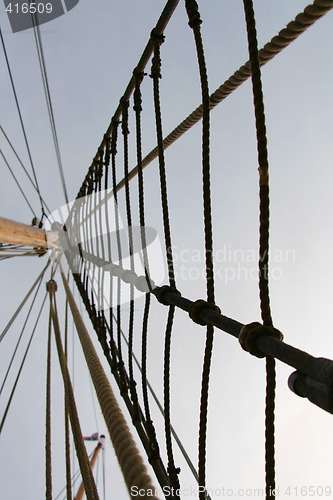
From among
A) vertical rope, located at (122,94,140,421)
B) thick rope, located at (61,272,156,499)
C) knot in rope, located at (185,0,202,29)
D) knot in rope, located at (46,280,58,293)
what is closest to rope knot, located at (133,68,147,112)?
vertical rope, located at (122,94,140,421)

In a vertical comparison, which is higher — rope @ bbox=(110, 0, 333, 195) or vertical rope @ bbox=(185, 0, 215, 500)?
rope @ bbox=(110, 0, 333, 195)

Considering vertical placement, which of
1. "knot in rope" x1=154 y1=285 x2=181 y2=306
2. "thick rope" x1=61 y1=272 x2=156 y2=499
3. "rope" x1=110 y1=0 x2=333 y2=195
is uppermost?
"rope" x1=110 y1=0 x2=333 y2=195

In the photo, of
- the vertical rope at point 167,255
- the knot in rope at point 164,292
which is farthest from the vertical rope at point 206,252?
the knot in rope at point 164,292

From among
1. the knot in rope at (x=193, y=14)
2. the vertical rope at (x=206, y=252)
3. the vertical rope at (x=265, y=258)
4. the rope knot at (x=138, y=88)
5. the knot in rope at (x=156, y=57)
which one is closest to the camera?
the vertical rope at (x=265, y=258)

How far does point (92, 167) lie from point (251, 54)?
12.2 ft

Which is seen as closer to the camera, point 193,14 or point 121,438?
point 121,438

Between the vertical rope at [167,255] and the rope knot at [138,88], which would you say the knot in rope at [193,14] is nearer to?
the vertical rope at [167,255]

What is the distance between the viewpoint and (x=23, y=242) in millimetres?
3742

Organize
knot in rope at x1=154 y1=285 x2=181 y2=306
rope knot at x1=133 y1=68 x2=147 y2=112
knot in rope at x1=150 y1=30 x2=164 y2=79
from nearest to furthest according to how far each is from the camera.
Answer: knot in rope at x1=154 y1=285 x2=181 y2=306, knot in rope at x1=150 y1=30 x2=164 y2=79, rope knot at x1=133 y1=68 x2=147 y2=112

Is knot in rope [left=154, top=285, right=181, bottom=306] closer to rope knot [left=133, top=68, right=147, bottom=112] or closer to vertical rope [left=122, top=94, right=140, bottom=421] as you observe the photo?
vertical rope [left=122, top=94, right=140, bottom=421]

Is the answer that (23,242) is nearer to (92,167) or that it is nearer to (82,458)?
(92,167)

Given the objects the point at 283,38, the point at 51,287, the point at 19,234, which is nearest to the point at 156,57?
the point at 283,38

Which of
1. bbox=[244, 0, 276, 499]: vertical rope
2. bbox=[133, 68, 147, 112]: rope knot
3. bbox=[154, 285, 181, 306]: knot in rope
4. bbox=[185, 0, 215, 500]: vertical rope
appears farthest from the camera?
bbox=[133, 68, 147, 112]: rope knot

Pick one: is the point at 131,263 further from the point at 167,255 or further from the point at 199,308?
the point at 199,308
